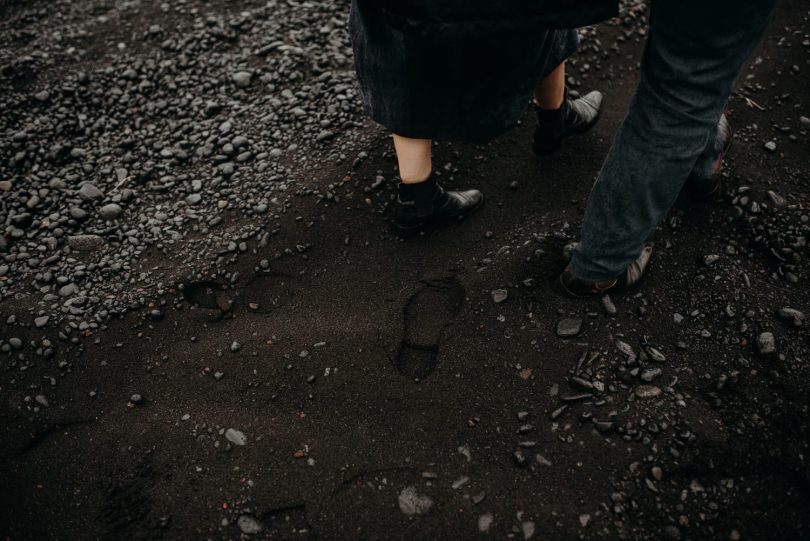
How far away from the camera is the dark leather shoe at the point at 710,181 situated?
110 inches

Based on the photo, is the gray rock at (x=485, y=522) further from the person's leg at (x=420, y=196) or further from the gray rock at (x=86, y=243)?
the gray rock at (x=86, y=243)

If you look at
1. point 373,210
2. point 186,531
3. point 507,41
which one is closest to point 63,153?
point 373,210

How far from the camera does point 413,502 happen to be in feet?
7.14

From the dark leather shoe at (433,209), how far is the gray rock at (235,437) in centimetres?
135

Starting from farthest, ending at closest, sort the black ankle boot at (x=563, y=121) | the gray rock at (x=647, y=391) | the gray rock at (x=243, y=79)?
the gray rock at (x=243, y=79)
the black ankle boot at (x=563, y=121)
the gray rock at (x=647, y=391)

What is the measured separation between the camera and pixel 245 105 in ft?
11.9

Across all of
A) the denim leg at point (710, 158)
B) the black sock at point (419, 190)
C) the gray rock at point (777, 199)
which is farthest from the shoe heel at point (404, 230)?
the gray rock at point (777, 199)

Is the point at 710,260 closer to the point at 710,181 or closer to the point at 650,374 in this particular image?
the point at 710,181

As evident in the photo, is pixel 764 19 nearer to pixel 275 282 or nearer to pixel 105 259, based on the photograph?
pixel 275 282

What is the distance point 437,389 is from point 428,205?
1.00 m

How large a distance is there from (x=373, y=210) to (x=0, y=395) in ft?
7.12

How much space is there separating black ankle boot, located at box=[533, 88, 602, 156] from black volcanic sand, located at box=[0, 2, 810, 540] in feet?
0.50

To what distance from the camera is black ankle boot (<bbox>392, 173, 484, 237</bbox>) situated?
2.76 meters

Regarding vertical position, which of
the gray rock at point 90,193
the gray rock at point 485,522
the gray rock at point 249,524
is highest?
the gray rock at point 90,193
